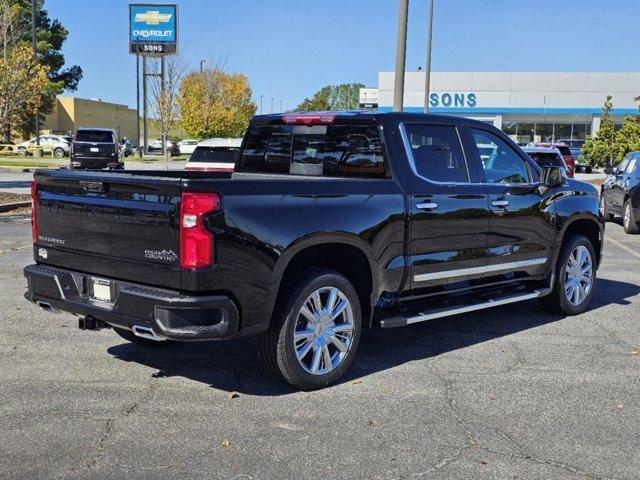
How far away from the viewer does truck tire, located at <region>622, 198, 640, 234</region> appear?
1545 cm

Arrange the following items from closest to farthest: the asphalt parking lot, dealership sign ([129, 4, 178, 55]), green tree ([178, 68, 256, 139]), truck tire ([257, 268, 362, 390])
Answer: the asphalt parking lot, truck tire ([257, 268, 362, 390]), dealership sign ([129, 4, 178, 55]), green tree ([178, 68, 256, 139])

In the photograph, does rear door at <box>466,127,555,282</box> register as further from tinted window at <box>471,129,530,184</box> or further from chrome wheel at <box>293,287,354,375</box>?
chrome wheel at <box>293,287,354,375</box>

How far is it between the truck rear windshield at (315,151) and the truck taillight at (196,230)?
1.76m

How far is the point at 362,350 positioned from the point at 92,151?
2564 cm

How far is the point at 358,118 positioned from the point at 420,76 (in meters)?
55.4

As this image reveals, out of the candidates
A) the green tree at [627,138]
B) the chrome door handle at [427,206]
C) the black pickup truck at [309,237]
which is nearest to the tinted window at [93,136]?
the green tree at [627,138]

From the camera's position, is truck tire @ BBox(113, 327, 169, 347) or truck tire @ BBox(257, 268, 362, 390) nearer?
truck tire @ BBox(257, 268, 362, 390)

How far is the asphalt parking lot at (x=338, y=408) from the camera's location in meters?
4.13

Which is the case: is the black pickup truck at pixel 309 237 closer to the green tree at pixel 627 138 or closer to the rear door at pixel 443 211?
the rear door at pixel 443 211

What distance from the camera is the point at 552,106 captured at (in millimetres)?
56969

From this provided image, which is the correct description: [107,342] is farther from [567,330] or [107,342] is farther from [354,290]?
[567,330]

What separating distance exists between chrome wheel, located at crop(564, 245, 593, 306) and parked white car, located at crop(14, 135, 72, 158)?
5078 centimetres

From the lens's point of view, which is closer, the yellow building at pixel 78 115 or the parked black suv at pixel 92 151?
the parked black suv at pixel 92 151

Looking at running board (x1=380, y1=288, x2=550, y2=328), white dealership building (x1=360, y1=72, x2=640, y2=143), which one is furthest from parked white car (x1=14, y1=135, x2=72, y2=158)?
running board (x1=380, y1=288, x2=550, y2=328)
